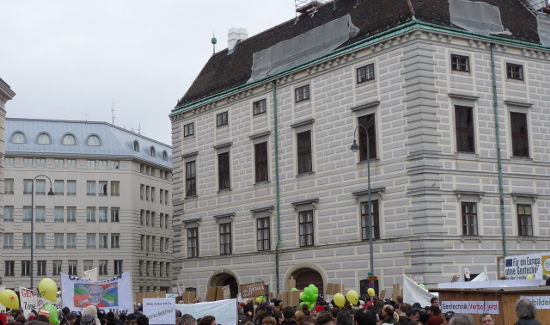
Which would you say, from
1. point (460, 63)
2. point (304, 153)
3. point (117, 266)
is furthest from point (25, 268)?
point (460, 63)

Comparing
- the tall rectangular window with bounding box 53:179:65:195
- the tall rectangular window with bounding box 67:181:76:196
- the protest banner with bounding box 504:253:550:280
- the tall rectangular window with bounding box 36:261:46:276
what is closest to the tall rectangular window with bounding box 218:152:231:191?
the protest banner with bounding box 504:253:550:280

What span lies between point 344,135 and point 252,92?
27.5 feet

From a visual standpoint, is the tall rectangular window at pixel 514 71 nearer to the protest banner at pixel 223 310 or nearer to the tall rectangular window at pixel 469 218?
the tall rectangular window at pixel 469 218

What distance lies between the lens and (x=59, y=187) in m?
86.8

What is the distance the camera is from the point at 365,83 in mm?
42438

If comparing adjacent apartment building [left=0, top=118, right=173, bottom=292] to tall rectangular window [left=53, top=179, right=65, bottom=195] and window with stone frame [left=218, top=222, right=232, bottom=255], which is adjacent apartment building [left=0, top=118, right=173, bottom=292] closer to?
tall rectangular window [left=53, top=179, right=65, bottom=195]

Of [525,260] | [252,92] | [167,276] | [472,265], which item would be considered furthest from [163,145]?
[525,260]

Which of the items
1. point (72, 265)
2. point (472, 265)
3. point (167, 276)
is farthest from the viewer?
point (167, 276)

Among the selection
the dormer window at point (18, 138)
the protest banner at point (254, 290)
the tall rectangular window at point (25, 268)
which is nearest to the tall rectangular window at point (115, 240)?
the tall rectangular window at point (25, 268)

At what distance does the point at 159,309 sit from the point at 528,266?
328 inches

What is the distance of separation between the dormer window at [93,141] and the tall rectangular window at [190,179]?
117ft

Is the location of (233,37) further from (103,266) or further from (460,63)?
(103,266)

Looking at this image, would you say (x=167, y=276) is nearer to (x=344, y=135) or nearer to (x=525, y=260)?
(x=344, y=135)

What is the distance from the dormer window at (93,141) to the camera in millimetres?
88688
